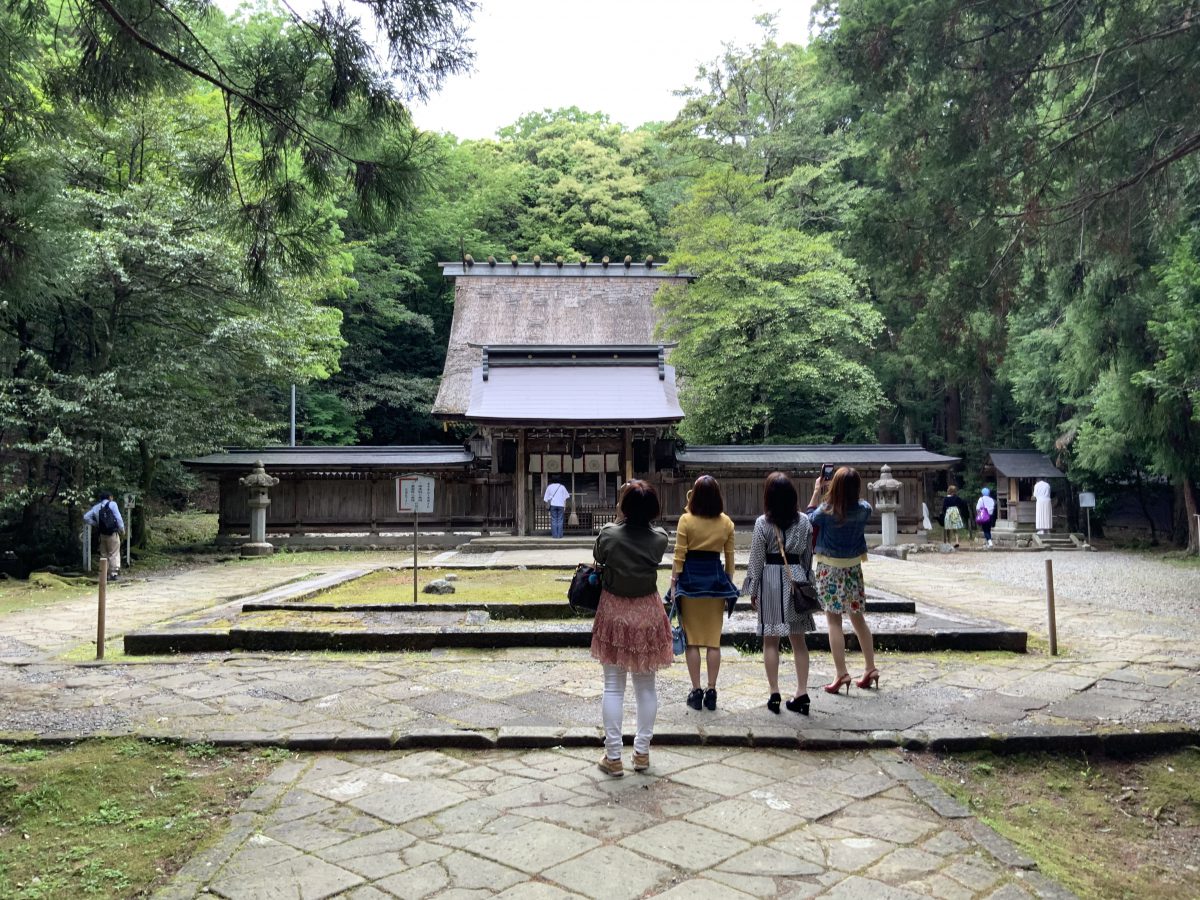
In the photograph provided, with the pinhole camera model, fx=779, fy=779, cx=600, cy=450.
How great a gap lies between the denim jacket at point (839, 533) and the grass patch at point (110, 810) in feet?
10.9

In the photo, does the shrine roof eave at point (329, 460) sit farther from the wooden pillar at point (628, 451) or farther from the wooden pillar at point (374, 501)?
the wooden pillar at point (628, 451)

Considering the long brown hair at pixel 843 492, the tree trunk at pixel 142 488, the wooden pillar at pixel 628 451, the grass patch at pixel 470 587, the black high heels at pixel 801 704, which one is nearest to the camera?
the black high heels at pixel 801 704

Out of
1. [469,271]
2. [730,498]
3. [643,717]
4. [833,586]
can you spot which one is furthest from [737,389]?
[643,717]

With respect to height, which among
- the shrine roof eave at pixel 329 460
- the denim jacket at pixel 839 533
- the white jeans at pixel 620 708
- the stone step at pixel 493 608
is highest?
the shrine roof eave at pixel 329 460

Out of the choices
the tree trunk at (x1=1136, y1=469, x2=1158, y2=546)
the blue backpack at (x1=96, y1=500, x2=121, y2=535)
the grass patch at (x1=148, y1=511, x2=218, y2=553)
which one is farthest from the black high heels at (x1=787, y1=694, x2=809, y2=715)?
the tree trunk at (x1=1136, y1=469, x2=1158, y2=546)

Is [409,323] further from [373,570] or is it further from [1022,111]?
[1022,111]

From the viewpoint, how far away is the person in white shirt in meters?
16.6

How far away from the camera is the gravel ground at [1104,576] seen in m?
9.34

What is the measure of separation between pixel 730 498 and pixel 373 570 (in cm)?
941

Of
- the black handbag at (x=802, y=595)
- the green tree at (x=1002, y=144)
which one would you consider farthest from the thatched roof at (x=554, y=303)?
the black handbag at (x=802, y=595)

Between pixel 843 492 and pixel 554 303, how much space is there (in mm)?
21196

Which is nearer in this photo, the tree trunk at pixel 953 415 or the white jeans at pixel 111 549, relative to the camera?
the white jeans at pixel 111 549

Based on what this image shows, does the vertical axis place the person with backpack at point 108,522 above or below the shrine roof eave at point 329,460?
below

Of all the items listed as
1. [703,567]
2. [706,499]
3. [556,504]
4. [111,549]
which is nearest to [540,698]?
[703,567]
